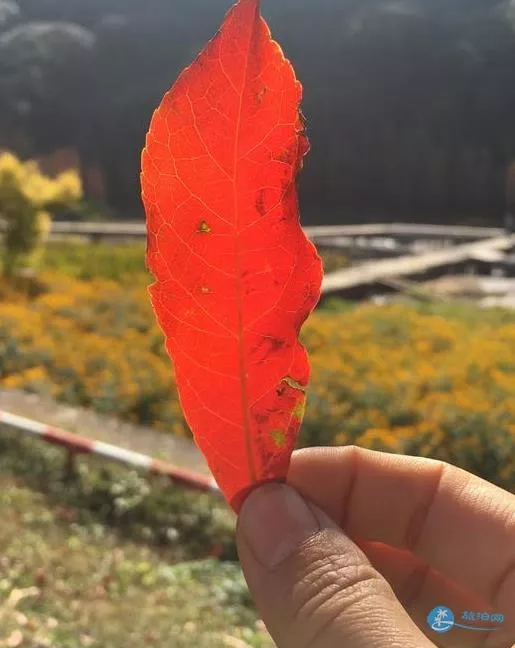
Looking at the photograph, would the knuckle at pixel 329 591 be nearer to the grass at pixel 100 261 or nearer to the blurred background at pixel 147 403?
the blurred background at pixel 147 403

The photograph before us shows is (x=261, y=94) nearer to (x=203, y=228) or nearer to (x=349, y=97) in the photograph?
(x=203, y=228)

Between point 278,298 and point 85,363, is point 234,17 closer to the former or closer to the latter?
point 278,298

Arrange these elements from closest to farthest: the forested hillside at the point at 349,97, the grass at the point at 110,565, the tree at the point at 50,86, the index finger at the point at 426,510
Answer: the index finger at the point at 426,510 < the grass at the point at 110,565 < the forested hillside at the point at 349,97 < the tree at the point at 50,86

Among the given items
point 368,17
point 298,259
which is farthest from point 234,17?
point 368,17

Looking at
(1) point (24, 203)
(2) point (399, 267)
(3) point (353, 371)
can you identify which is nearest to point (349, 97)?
(2) point (399, 267)

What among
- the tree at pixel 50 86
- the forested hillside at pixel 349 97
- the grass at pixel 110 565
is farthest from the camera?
the tree at pixel 50 86

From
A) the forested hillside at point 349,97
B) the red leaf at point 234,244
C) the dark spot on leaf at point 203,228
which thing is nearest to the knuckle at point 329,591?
the red leaf at point 234,244

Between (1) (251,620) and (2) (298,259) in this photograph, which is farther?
(1) (251,620)
